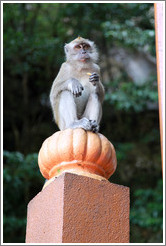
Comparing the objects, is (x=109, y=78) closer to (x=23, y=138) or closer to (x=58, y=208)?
(x=23, y=138)

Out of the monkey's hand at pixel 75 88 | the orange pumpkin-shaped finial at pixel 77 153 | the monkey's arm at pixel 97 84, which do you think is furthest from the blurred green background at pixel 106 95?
the orange pumpkin-shaped finial at pixel 77 153

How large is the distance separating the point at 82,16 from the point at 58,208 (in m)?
8.55

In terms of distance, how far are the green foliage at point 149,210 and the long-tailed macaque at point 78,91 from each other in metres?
4.88

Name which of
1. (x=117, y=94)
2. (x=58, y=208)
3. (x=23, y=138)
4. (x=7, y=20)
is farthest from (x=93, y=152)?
(x=23, y=138)

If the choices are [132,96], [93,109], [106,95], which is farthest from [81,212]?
[132,96]

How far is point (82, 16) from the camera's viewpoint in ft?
36.0

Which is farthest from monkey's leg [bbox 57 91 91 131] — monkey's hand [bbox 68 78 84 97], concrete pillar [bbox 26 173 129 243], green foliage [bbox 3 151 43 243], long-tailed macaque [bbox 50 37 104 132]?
green foliage [bbox 3 151 43 243]

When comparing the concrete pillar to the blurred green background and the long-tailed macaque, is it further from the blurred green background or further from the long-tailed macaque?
the blurred green background

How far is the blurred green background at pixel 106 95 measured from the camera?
31.0ft

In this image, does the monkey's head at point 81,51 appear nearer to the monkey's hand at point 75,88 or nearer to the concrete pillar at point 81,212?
the monkey's hand at point 75,88

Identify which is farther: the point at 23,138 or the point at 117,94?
the point at 23,138

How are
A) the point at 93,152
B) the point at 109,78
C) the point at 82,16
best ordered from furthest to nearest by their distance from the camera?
1. the point at 109,78
2. the point at 82,16
3. the point at 93,152

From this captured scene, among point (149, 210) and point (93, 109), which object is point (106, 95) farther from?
point (93, 109)

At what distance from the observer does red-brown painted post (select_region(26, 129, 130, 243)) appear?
3062 mm
